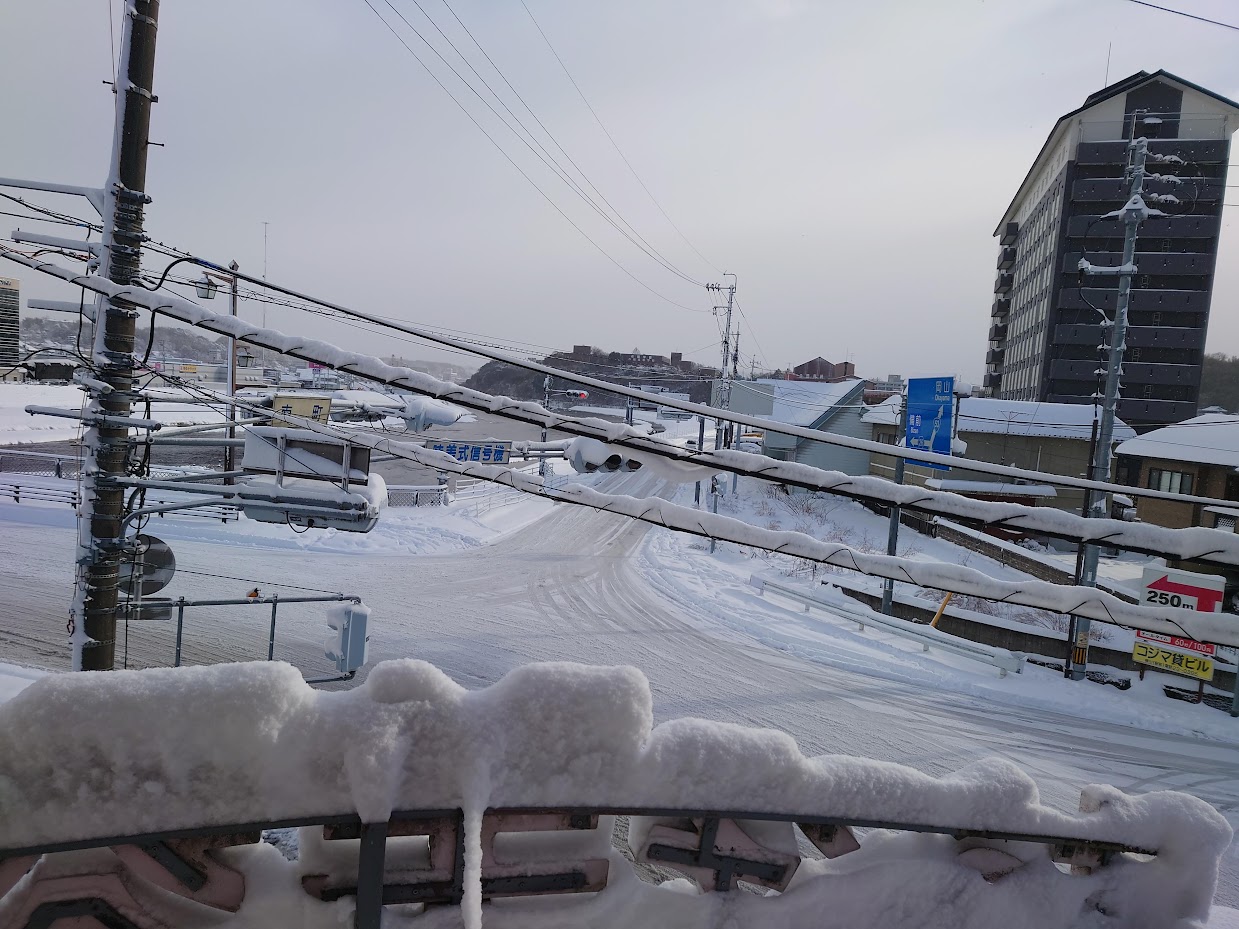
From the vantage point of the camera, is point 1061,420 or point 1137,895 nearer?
point 1137,895

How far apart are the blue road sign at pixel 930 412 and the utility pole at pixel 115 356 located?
1493cm

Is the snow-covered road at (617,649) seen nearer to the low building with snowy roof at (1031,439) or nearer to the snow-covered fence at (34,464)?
the snow-covered fence at (34,464)

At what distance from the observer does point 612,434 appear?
3404 mm

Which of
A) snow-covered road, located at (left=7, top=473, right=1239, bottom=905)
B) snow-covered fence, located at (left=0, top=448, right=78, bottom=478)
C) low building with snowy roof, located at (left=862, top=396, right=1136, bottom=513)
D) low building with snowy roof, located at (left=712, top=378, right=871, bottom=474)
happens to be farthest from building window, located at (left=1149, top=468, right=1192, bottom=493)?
snow-covered fence, located at (left=0, top=448, right=78, bottom=478)

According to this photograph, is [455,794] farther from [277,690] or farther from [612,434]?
[612,434]

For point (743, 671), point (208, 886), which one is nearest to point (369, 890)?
point (208, 886)

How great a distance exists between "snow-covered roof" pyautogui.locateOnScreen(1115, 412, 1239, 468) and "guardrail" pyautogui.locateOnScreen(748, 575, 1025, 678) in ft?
30.8

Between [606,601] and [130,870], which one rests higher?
[130,870]

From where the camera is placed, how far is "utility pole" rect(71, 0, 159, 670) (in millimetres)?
4879

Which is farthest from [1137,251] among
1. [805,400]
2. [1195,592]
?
[1195,592]

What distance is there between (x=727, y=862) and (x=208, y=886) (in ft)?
5.22

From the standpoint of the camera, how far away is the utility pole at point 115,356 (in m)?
4.88

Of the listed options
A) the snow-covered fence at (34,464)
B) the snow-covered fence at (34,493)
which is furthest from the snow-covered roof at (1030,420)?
A: the snow-covered fence at (34,464)

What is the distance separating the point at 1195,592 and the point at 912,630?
484cm
